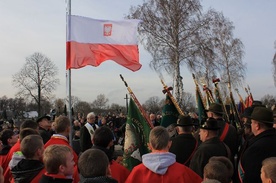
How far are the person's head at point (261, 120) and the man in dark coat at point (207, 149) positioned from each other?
1.75 feet

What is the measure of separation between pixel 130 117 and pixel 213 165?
3101 mm

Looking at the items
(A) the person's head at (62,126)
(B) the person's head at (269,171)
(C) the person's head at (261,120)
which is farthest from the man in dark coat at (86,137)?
(B) the person's head at (269,171)

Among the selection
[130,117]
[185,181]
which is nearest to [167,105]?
[130,117]

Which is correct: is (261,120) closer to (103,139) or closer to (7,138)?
(103,139)

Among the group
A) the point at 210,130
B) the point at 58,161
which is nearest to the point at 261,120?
the point at 210,130

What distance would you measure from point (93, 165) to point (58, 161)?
1.45ft

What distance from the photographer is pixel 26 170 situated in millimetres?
3703

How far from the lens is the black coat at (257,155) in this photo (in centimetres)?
386

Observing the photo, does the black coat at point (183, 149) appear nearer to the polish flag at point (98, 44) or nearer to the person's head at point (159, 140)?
the person's head at point (159, 140)

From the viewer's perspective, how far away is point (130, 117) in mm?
6145

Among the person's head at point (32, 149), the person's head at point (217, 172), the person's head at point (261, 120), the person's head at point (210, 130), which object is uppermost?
the person's head at point (261, 120)

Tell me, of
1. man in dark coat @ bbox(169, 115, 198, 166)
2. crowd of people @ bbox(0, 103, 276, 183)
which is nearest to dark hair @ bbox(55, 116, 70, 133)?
crowd of people @ bbox(0, 103, 276, 183)

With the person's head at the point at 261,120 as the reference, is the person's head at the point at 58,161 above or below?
below

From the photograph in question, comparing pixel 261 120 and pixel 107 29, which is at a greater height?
pixel 107 29
